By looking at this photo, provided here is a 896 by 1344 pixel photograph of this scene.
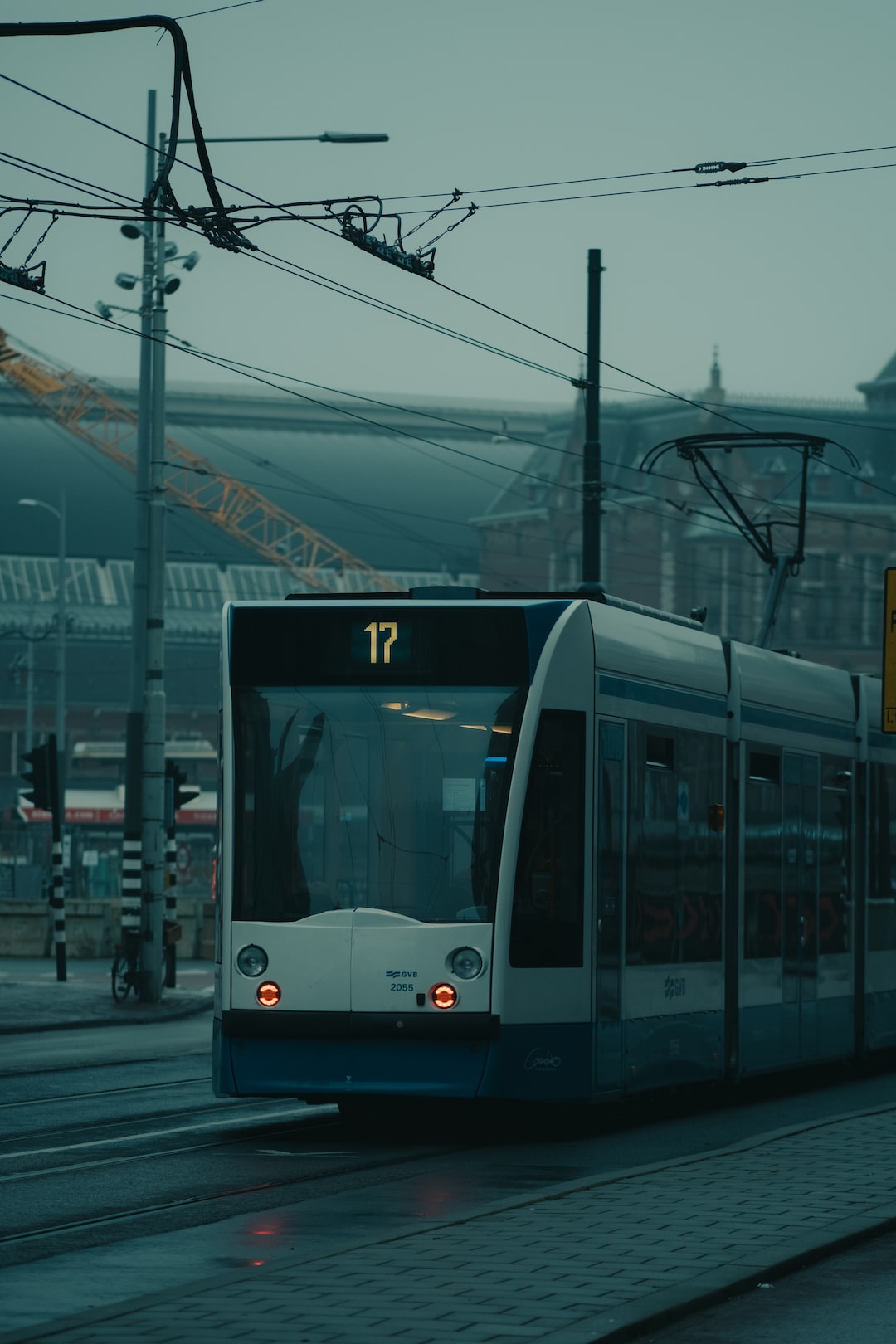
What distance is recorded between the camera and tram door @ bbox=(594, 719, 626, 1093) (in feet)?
41.7

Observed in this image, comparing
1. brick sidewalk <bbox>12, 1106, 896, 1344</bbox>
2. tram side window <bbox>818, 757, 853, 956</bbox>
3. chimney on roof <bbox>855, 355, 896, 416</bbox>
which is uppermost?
chimney on roof <bbox>855, 355, 896, 416</bbox>

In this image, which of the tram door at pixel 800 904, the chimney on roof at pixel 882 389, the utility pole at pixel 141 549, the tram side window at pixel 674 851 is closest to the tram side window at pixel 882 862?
the tram door at pixel 800 904


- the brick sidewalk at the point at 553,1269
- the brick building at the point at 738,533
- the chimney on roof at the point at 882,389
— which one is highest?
the chimney on roof at the point at 882,389

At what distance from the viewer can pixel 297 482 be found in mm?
116125

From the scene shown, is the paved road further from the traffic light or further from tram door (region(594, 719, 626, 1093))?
the traffic light

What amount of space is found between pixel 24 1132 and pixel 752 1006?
4787 mm

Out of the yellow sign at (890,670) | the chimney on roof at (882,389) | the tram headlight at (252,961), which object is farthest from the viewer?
the chimney on roof at (882,389)

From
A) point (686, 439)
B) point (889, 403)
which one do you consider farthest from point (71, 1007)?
point (889, 403)

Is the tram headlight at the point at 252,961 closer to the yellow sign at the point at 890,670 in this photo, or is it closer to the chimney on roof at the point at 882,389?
the yellow sign at the point at 890,670

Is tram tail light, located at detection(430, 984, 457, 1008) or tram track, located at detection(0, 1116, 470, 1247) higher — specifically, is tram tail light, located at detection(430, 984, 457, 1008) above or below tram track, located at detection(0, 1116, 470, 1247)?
above

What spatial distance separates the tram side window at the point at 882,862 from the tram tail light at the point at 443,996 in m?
6.40

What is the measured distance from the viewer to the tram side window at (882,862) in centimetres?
1780

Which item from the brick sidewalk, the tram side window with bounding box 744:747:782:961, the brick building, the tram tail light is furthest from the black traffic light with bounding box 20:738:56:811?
the brick building

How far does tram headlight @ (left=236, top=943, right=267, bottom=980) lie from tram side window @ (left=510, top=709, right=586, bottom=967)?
1.31 metres
